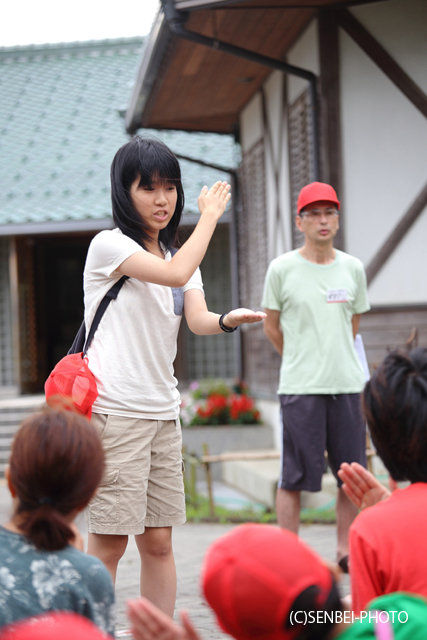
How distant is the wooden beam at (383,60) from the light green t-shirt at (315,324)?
2781 mm

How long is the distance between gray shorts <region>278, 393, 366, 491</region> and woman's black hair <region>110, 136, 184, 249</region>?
5.64 feet

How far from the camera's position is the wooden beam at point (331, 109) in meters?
6.79

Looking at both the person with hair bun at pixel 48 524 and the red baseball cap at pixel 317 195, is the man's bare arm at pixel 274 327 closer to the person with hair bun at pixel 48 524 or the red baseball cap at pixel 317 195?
the red baseball cap at pixel 317 195

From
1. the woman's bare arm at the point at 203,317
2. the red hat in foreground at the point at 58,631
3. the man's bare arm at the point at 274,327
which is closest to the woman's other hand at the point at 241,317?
the woman's bare arm at the point at 203,317

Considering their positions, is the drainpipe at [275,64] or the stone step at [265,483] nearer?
the stone step at [265,483]

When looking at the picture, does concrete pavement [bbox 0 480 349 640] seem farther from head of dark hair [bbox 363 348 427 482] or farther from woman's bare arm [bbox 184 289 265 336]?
head of dark hair [bbox 363 348 427 482]

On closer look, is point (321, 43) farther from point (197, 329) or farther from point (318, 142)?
point (197, 329)

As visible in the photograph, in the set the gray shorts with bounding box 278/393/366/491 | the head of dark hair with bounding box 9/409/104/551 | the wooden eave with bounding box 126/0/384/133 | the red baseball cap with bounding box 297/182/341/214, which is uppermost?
the wooden eave with bounding box 126/0/384/133

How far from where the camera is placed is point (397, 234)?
6.67m

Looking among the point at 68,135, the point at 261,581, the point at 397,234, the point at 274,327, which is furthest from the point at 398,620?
the point at 68,135

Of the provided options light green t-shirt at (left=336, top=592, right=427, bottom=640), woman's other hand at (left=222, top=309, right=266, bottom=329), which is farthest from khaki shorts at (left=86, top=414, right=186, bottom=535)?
light green t-shirt at (left=336, top=592, right=427, bottom=640)

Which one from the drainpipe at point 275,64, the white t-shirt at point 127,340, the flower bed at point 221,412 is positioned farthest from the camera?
the flower bed at point 221,412

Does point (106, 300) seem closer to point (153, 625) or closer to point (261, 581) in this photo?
point (153, 625)

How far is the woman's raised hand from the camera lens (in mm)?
2816
